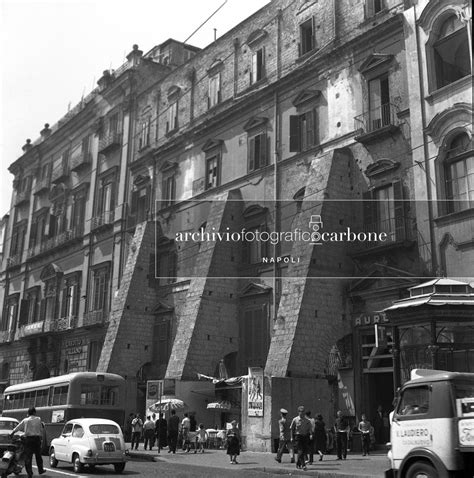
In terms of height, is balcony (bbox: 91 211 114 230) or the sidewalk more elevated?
balcony (bbox: 91 211 114 230)

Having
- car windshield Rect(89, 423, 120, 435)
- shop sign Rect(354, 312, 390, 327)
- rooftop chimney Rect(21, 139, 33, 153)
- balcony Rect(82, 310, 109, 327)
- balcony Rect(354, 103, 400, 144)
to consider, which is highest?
rooftop chimney Rect(21, 139, 33, 153)

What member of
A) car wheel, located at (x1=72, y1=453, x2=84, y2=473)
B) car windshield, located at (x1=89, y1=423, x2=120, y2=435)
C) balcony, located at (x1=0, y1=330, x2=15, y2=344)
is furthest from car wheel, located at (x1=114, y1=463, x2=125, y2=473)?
balcony, located at (x1=0, y1=330, x2=15, y2=344)

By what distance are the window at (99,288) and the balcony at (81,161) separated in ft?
26.2

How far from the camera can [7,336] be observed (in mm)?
44969

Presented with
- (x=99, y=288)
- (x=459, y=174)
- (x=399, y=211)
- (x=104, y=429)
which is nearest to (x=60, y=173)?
(x=99, y=288)

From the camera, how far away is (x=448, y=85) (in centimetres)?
2056

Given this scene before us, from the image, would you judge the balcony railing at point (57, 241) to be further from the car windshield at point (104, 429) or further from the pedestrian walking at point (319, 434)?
the pedestrian walking at point (319, 434)

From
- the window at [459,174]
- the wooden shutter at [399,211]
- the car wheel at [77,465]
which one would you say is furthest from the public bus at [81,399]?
the window at [459,174]

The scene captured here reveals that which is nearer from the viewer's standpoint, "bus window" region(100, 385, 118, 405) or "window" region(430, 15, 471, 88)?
"window" region(430, 15, 471, 88)

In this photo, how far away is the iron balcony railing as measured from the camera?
22.5 meters

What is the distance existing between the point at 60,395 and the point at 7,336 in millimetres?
24755

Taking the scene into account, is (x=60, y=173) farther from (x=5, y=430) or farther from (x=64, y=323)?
(x=5, y=430)

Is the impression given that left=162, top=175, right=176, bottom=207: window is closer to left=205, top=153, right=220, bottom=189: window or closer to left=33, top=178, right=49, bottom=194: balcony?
left=205, top=153, right=220, bottom=189: window

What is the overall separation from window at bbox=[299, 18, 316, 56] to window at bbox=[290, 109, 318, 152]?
10.6ft
